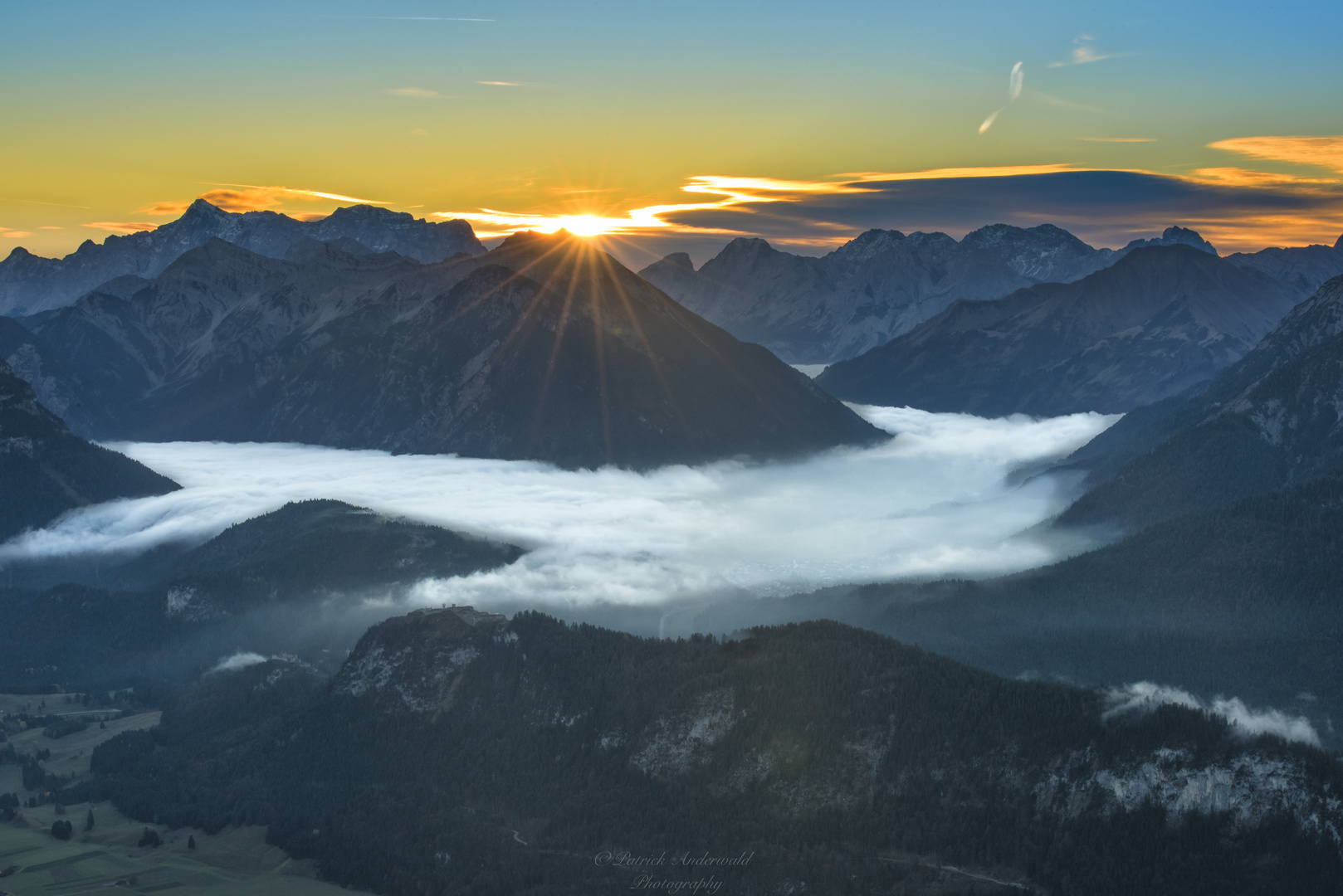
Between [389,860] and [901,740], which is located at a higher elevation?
[901,740]

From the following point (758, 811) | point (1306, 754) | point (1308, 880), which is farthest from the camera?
point (758, 811)

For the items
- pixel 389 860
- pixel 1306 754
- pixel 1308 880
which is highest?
pixel 1306 754

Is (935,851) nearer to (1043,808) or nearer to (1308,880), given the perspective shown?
(1043,808)

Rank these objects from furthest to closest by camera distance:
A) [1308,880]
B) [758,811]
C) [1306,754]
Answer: [758,811] → [1306,754] → [1308,880]

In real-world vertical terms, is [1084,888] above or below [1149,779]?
below

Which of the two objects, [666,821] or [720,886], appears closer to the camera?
[720,886]

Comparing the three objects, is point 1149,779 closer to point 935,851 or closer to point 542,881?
point 935,851

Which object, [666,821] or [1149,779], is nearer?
[1149,779]

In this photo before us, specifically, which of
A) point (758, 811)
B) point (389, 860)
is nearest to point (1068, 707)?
point (758, 811)

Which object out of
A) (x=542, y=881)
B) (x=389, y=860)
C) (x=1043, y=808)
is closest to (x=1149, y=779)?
(x=1043, y=808)
